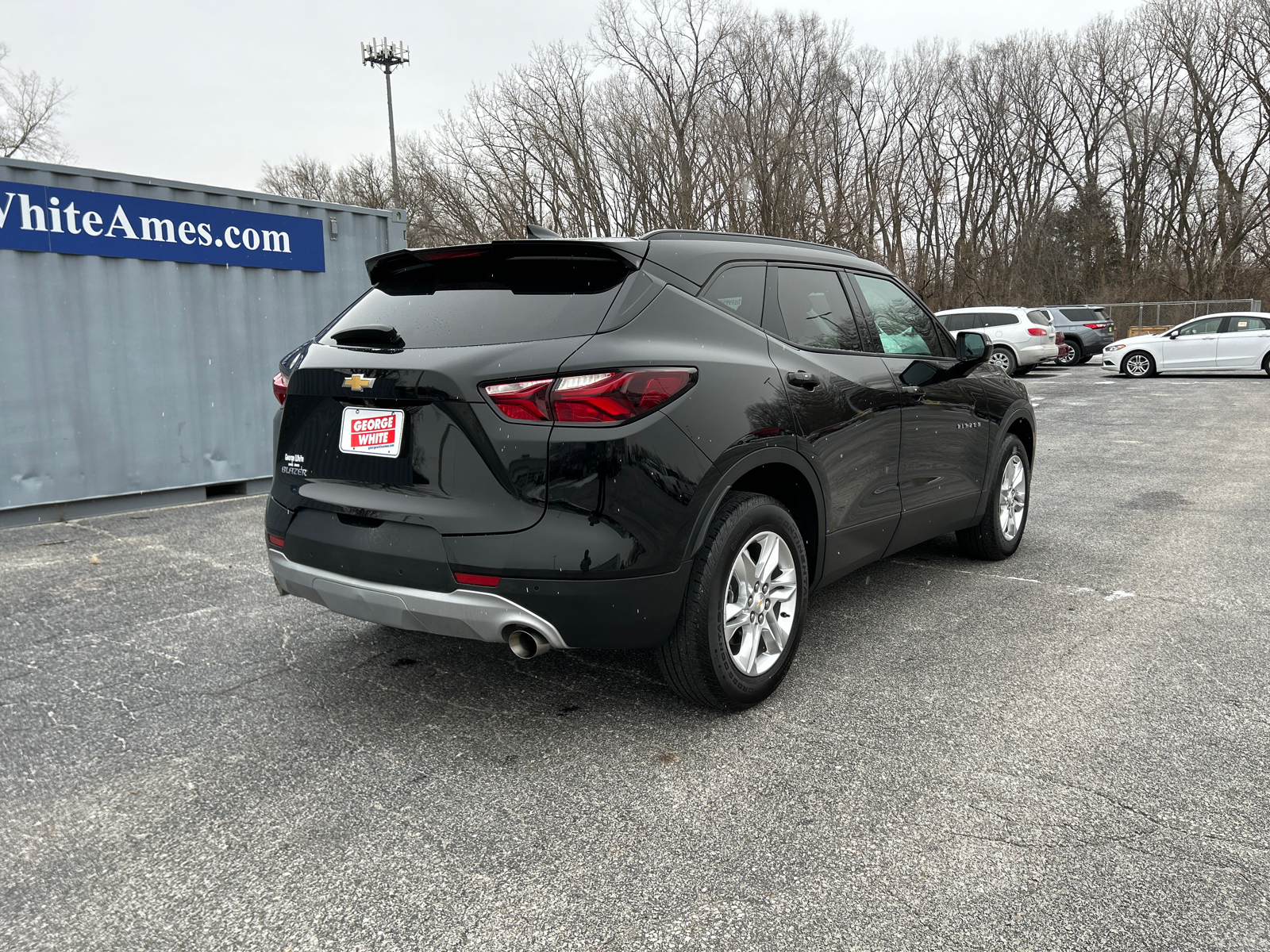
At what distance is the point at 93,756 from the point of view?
3031mm

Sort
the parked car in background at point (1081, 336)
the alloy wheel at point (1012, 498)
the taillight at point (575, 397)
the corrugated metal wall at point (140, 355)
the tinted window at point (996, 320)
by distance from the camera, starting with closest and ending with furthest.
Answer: the taillight at point (575, 397)
the alloy wheel at point (1012, 498)
the corrugated metal wall at point (140, 355)
the tinted window at point (996, 320)
the parked car in background at point (1081, 336)

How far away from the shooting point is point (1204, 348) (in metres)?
21.1

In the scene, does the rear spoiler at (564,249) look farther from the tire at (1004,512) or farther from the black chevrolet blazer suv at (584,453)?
the tire at (1004,512)

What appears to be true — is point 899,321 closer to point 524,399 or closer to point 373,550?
point 524,399

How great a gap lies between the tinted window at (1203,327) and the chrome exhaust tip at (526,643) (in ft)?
75.1

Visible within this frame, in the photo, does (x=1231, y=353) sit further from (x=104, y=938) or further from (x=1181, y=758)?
(x=104, y=938)

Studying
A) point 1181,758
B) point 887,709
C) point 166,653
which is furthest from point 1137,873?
point 166,653

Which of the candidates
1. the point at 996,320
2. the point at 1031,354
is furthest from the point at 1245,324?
the point at 996,320

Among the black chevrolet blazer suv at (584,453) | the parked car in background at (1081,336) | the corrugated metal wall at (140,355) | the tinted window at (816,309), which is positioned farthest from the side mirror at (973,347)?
the parked car in background at (1081,336)

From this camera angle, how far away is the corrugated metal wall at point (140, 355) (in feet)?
23.7

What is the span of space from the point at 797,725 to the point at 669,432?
1172mm

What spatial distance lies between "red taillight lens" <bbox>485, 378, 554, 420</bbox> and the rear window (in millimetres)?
183

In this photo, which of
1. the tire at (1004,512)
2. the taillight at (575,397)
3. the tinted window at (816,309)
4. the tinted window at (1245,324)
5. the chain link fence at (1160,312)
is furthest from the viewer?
the chain link fence at (1160,312)

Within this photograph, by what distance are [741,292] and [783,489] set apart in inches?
31.1
